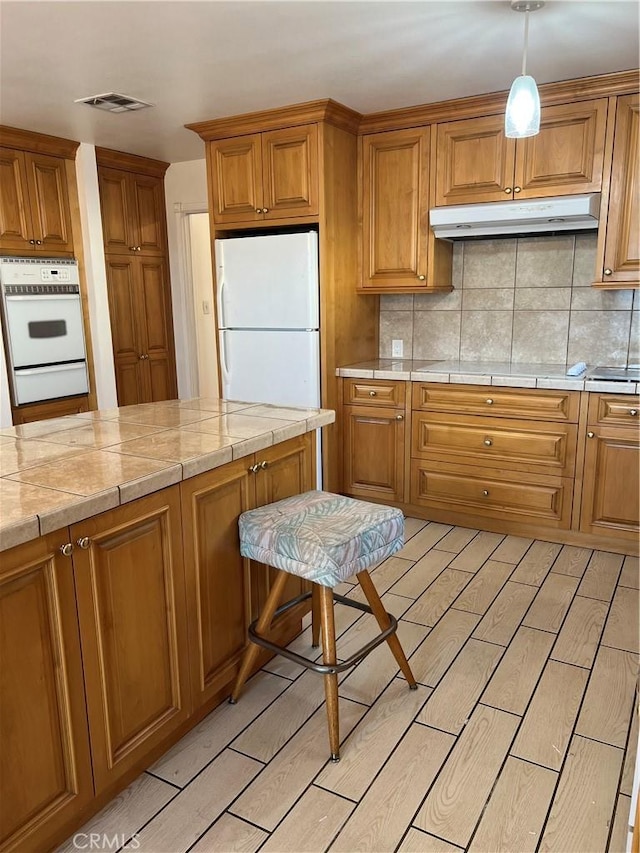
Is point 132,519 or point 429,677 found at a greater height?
point 132,519

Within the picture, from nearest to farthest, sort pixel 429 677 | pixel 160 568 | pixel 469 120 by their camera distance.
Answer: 1. pixel 160 568
2. pixel 429 677
3. pixel 469 120

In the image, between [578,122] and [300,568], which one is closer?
[300,568]

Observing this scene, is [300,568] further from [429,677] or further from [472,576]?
[472,576]

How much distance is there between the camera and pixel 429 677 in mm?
2227

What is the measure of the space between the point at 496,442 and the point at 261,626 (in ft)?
6.22

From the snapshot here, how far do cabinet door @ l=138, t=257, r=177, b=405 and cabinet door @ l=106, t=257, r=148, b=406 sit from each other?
0.16ft

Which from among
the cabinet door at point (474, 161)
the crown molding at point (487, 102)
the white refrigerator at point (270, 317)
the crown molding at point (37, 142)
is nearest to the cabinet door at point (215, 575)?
the white refrigerator at point (270, 317)

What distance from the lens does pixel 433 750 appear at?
1.87 metres

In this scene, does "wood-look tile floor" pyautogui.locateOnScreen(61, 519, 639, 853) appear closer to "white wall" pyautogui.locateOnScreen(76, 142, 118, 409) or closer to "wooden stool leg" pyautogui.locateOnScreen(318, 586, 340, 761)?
"wooden stool leg" pyautogui.locateOnScreen(318, 586, 340, 761)

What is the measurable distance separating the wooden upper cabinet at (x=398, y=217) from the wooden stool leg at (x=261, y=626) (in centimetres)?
226

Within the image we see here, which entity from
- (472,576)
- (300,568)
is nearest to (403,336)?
(472,576)

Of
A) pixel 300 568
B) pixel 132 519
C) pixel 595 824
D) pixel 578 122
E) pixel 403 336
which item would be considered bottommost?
pixel 595 824

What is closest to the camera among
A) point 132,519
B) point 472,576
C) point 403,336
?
point 132,519

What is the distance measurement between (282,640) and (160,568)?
2.77 ft
